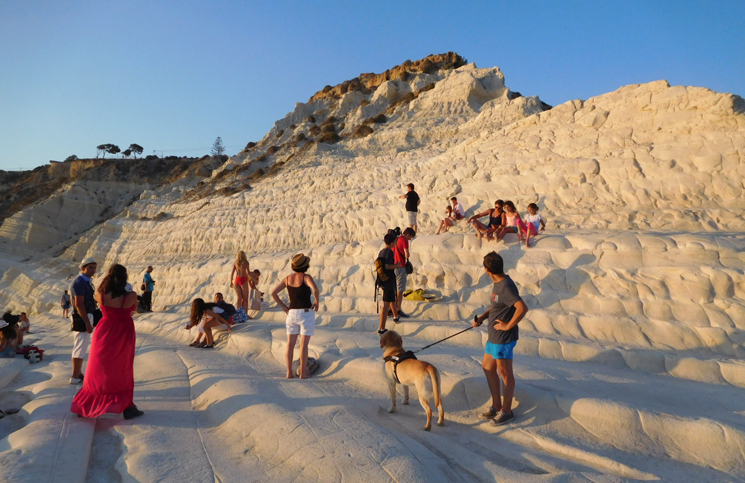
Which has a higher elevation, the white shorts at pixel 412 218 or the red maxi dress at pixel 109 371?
the white shorts at pixel 412 218

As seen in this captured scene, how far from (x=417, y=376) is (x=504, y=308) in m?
1.00

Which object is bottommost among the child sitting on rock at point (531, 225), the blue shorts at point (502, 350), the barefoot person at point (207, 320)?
the barefoot person at point (207, 320)

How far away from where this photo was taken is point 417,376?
382 centimetres

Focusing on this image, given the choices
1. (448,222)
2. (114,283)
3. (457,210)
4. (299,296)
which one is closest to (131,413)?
(114,283)

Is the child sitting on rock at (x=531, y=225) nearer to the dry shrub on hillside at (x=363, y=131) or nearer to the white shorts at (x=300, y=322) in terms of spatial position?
the white shorts at (x=300, y=322)

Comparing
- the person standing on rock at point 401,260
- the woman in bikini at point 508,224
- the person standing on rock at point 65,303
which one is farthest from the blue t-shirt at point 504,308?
the person standing on rock at point 65,303

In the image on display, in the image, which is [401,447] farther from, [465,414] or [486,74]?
[486,74]

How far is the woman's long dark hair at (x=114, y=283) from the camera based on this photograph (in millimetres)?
4113

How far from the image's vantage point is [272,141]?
116ft

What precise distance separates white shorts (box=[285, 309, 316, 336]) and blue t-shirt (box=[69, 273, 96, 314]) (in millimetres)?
2606

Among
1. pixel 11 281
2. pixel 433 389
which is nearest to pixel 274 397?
pixel 433 389

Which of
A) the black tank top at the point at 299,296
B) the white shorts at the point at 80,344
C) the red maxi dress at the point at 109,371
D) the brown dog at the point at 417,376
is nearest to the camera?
the brown dog at the point at 417,376

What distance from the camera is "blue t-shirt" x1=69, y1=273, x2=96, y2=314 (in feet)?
17.2

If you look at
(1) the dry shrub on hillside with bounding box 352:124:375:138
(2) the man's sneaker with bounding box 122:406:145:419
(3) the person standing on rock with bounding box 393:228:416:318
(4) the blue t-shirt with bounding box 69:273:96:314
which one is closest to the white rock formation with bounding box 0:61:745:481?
(2) the man's sneaker with bounding box 122:406:145:419
